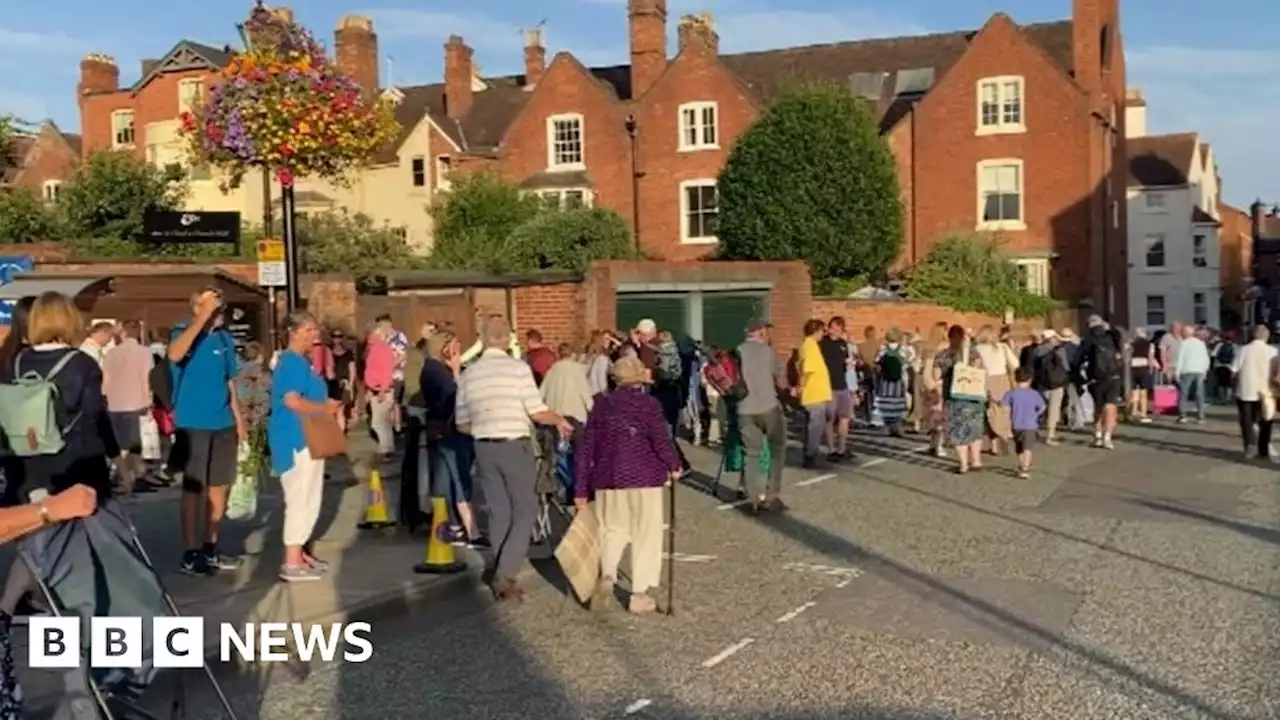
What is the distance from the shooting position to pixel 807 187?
132 ft

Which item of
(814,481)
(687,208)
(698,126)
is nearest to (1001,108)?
(698,126)

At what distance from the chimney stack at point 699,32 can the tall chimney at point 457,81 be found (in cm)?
940

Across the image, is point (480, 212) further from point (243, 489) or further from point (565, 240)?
point (243, 489)

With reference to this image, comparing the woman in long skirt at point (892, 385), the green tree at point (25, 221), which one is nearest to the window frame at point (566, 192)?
the green tree at point (25, 221)

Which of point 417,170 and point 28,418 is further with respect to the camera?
point 417,170

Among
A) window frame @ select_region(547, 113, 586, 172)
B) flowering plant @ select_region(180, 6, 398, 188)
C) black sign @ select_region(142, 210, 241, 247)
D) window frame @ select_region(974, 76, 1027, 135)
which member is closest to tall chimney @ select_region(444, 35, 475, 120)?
window frame @ select_region(547, 113, 586, 172)

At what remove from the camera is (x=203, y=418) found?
393 inches

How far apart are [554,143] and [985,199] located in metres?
14.7

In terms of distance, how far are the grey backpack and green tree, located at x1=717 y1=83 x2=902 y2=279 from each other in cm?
3457

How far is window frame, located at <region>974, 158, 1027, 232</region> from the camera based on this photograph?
146ft

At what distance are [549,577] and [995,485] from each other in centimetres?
713

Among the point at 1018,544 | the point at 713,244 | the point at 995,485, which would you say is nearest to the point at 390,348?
the point at 995,485

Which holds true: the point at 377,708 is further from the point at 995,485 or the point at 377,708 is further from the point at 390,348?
the point at 390,348

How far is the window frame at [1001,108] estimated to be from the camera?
146ft
